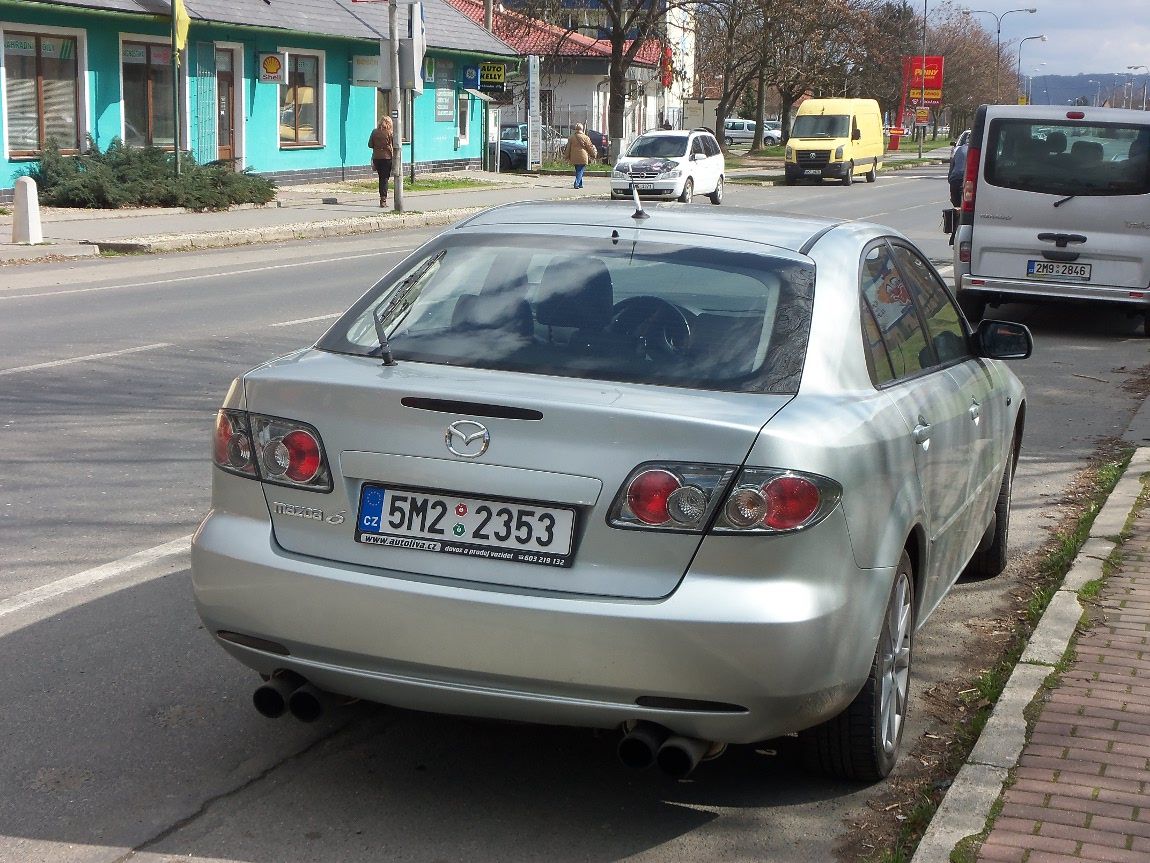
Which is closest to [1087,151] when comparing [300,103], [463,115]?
[300,103]

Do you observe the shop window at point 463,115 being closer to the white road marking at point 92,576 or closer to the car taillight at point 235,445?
the white road marking at point 92,576

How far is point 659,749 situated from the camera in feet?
12.1

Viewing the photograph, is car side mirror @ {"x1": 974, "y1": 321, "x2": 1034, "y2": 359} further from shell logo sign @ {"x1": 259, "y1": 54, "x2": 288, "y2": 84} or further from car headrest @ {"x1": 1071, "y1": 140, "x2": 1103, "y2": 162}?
shell logo sign @ {"x1": 259, "y1": 54, "x2": 288, "y2": 84}

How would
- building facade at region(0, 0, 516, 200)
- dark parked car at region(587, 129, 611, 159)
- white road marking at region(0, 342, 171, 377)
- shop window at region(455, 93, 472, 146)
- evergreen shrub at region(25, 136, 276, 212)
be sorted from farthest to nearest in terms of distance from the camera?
dark parked car at region(587, 129, 611, 159)
shop window at region(455, 93, 472, 146)
building facade at region(0, 0, 516, 200)
evergreen shrub at region(25, 136, 276, 212)
white road marking at region(0, 342, 171, 377)

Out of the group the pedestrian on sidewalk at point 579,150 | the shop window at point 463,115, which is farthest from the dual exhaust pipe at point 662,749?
the shop window at point 463,115

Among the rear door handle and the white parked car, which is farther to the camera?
the white parked car

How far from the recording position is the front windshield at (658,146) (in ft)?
122

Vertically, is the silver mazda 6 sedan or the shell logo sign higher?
the shell logo sign

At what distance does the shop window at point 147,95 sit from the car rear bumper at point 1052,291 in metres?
20.9

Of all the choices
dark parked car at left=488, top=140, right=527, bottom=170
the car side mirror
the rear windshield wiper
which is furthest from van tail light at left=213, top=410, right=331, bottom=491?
dark parked car at left=488, top=140, right=527, bottom=170

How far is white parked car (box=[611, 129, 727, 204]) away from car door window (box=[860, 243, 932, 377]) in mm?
30338

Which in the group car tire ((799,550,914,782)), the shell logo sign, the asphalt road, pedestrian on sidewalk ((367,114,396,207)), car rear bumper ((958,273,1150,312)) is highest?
the shell logo sign

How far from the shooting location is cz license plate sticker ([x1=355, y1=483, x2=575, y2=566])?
3645 millimetres

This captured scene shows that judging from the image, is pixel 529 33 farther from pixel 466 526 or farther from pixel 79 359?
pixel 466 526
